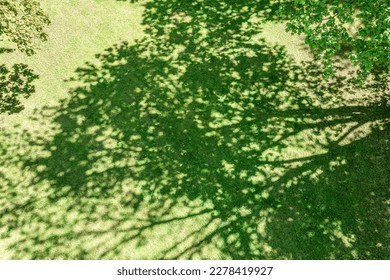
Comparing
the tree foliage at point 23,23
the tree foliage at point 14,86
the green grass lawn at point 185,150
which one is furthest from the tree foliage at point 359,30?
the tree foliage at point 23,23

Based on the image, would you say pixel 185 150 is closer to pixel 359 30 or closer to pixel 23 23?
pixel 359 30

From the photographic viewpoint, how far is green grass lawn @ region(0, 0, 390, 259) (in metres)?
→ 9.66

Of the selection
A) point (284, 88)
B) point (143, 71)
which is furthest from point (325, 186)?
point (143, 71)

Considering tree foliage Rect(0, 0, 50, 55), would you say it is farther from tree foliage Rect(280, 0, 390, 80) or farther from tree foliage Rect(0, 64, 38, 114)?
tree foliage Rect(280, 0, 390, 80)

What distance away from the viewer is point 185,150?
1130 centimetres

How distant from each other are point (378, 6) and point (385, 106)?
5137mm

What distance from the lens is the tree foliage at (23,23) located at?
13.6 metres

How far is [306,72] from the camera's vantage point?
13828 millimetres

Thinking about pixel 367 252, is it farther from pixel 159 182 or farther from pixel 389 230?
pixel 159 182

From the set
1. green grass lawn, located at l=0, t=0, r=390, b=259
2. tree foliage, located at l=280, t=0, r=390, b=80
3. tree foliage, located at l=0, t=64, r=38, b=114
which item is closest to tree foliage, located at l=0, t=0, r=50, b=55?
green grass lawn, located at l=0, t=0, r=390, b=259

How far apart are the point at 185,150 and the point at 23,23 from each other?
8.88 metres

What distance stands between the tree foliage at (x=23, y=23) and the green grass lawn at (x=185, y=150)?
426 mm

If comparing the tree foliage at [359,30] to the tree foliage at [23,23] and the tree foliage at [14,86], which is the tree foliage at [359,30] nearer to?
the tree foliage at [14,86]

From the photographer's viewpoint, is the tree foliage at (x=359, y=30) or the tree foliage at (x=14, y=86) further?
the tree foliage at (x=14, y=86)
